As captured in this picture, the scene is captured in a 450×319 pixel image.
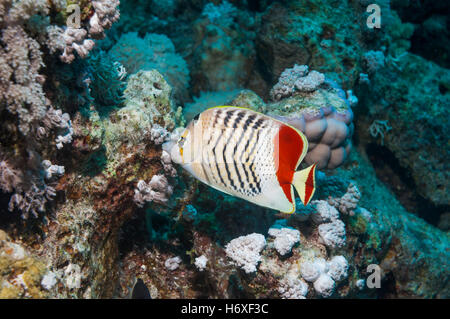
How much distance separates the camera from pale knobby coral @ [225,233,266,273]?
8.86 ft

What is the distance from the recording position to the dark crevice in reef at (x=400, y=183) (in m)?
5.76

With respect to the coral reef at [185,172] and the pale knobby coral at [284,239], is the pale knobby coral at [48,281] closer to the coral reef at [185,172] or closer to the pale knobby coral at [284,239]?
the coral reef at [185,172]

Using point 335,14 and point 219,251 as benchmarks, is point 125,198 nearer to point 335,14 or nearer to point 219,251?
point 219,251

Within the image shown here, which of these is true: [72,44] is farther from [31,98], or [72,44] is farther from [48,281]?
[48,281]

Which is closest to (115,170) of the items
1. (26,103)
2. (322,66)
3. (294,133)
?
(26,103)

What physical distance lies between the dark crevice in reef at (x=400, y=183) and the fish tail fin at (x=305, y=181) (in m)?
4.10

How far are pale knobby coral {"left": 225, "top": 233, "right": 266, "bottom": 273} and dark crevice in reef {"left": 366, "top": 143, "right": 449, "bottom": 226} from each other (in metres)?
3.90

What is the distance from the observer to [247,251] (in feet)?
9.02

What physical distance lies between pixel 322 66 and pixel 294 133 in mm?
2440

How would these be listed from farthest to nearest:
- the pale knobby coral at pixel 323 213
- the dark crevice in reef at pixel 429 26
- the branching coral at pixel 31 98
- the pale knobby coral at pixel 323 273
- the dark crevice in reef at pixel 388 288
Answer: the dark crevice in reef at pixel 429 26
the dark crevice in reef at pixel 388 288
the pale knobby coral at pixel 323 213
the pale knobby coral at pixel 323 273
the branching coral at pixel 31 98

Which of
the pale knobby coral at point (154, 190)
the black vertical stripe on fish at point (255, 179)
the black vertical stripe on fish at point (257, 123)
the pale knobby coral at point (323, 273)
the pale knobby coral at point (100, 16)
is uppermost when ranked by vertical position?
the pale knobby coral at point (100, 16)

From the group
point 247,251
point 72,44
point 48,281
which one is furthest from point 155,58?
point 48,281

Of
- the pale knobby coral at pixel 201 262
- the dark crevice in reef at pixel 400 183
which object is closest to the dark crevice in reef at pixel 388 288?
the dark crevice in reef at pixel 400 183

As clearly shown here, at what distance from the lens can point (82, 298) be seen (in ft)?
7.55
